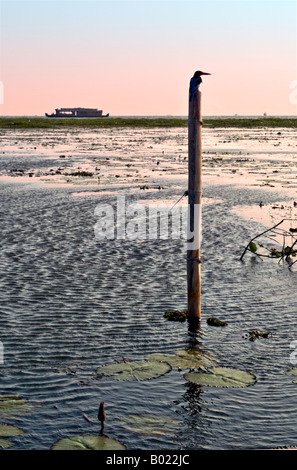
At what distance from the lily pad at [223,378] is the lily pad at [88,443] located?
225 cm

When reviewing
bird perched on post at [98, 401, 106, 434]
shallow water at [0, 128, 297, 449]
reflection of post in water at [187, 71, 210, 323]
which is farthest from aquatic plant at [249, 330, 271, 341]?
bird perched on post at [98, 401, 106, 434]

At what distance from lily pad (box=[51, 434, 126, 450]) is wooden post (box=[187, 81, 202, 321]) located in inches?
195

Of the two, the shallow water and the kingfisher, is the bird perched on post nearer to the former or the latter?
the shallow water

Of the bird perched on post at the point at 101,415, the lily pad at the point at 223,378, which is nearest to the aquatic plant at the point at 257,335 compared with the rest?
the lily pad at the point at 223,378

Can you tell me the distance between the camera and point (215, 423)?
841cm

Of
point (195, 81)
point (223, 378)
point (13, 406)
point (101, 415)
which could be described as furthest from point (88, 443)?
point (195, 81)

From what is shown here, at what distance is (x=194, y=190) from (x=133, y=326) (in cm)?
288

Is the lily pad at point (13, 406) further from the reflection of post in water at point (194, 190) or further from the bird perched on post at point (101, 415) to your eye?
the reflection of post in water at point (194, 190)

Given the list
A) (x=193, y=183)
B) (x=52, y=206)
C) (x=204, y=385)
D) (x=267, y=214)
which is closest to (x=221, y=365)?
(x=204, y=385)

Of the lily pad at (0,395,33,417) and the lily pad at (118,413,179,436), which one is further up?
the lily pad at (0,395,33,417)

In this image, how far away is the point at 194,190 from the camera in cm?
1195

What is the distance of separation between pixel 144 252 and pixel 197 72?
790cm

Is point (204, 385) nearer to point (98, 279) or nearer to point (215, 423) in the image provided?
point (215, 423)

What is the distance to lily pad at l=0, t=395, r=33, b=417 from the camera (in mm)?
8516
